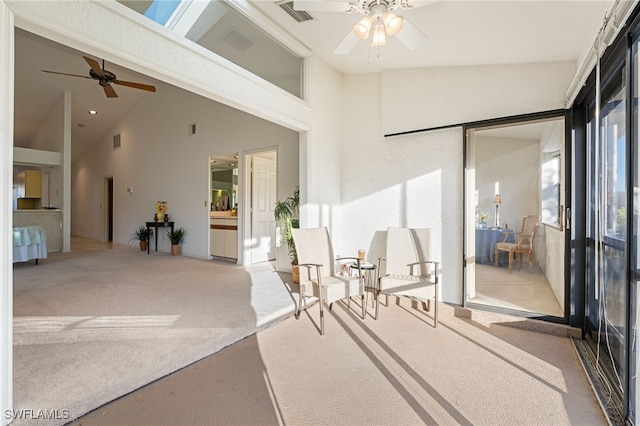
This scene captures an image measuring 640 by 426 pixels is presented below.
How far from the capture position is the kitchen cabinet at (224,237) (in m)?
6.09

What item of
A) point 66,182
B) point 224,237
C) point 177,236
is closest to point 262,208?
point 224,237

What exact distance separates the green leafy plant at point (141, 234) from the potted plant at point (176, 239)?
710 mm

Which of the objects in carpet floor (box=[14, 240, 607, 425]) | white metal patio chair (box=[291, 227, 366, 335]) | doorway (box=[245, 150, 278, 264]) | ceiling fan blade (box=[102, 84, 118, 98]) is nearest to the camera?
carpet floor (box=[14, 240, 607, 425])

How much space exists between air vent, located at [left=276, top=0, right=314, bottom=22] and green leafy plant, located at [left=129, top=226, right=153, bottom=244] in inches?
239

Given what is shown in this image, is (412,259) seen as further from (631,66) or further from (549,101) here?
(631,66)

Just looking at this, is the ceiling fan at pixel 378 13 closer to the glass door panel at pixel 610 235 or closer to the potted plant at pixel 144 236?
the glass door panel at pixel 610 235

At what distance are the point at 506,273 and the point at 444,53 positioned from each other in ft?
8.42

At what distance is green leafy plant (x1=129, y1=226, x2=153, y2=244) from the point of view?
7.35 metres

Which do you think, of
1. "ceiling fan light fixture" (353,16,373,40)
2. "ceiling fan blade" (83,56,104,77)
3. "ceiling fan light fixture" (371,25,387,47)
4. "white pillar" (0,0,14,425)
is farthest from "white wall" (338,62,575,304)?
"ceiling fan blade" (83,56,104,77)

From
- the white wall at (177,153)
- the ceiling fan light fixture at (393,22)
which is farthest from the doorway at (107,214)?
the ceiling fan light fixture at (393,22)

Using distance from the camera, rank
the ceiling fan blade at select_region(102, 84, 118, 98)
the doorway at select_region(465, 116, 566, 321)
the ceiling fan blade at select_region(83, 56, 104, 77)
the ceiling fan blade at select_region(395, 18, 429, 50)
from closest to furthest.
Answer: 1. the ceiling fan blade at select_region(395, 18, 429, 50)
2. the doorway at select_region(465, 116, 566, 321)
3. the ceiling fan blade at select_region(83, 56, 104, 77)
4. the ceiling fan blade at select_region(102, 84, 118, 98)

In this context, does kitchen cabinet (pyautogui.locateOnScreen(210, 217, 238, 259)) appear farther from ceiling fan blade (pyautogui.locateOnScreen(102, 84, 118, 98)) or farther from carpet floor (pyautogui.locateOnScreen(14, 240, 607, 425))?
ceiling fan blade (pyautogui.locateOnScreen(102, 84, 118, 98))

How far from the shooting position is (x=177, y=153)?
23.3 feet

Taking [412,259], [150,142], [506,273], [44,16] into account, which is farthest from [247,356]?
[150,142]
